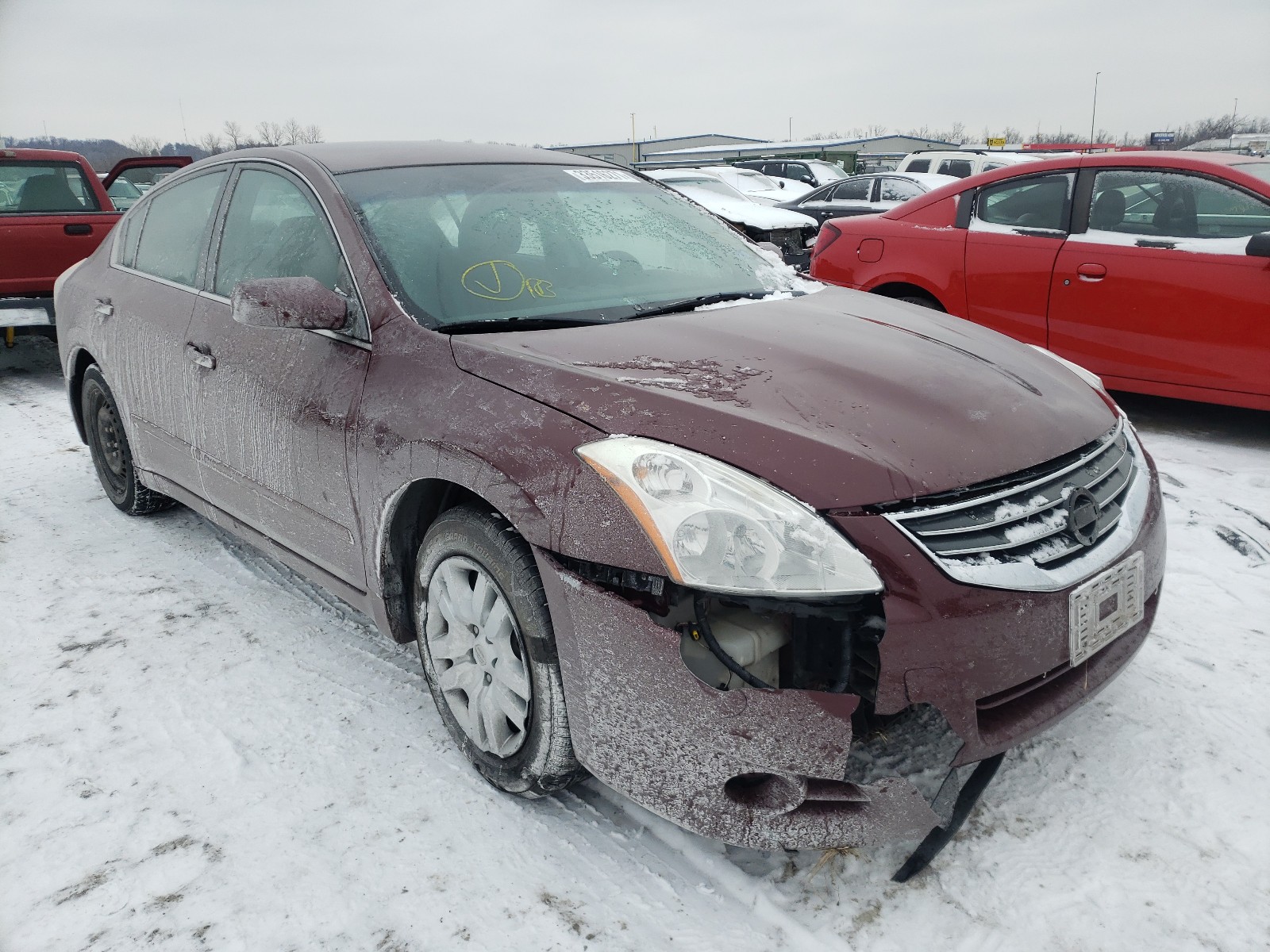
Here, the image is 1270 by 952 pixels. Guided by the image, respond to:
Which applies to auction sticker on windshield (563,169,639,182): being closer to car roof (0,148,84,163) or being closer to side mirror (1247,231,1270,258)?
side mirror (1247,231,1270,258)

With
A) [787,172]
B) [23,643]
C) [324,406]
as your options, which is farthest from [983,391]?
[787,172]

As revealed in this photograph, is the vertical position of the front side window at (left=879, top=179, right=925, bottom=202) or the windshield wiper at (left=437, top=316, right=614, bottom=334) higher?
the windshield wiper at (left=437, top=316, right=614, bottom=334)

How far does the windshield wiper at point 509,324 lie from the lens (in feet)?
7.61

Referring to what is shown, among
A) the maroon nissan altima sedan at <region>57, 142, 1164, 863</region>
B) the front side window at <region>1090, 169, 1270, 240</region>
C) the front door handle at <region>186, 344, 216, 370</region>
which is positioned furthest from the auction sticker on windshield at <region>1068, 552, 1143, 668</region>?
the front side window at <region>1090, 169, 1270, 240</region>

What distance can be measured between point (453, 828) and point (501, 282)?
1.42 meters

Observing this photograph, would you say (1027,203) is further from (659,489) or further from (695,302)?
(659,489)

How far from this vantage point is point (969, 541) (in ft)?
5.80

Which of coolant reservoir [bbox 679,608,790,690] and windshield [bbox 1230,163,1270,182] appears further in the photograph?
windshield [bbox 1230,163,1270,182]

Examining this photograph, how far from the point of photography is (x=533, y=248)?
8.91 feet

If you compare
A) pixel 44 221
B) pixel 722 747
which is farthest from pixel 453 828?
pixel 44 221

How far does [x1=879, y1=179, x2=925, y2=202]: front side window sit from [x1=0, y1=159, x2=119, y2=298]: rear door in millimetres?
9805

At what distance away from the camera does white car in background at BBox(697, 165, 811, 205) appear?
14.8m

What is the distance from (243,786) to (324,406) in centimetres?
100

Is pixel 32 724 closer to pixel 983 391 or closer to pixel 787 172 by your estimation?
pixel 983 391
